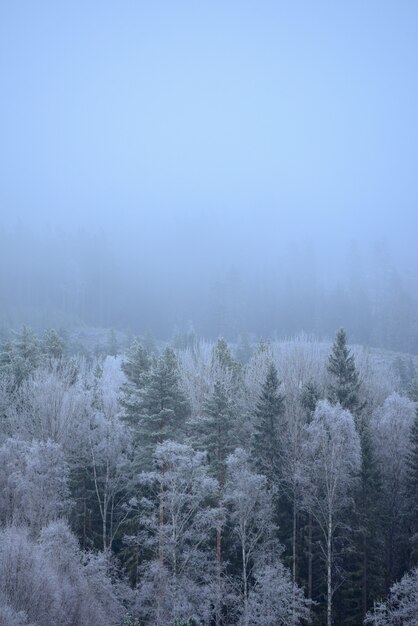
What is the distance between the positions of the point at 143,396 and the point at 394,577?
2385 cm

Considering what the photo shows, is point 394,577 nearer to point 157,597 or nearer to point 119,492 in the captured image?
point 157,597

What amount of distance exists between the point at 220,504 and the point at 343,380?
18162mm

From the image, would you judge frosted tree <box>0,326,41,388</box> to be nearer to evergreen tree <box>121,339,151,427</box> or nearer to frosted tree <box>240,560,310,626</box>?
evergreen tree <box>121,339,151,427</box>

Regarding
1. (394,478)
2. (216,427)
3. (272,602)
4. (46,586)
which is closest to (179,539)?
(272,602)

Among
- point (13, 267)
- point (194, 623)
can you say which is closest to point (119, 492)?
point (194, 623)

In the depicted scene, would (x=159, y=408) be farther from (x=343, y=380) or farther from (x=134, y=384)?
(x=343, y=380)

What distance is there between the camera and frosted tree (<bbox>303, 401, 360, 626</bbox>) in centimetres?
3291

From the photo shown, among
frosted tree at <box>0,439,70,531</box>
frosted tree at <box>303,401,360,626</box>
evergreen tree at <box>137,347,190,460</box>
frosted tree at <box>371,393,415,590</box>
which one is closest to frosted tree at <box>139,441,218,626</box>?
evergreen tree at <box>137,347,190,460</box>

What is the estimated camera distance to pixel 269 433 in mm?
38156

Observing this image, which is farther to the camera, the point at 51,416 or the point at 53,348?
the point at 53,348

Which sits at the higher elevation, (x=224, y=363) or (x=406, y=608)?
(x=224, y=363)

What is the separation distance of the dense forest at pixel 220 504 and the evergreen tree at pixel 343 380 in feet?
0.43

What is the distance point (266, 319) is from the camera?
6407 inches

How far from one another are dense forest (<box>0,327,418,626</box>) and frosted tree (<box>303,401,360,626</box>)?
0.14 metres
